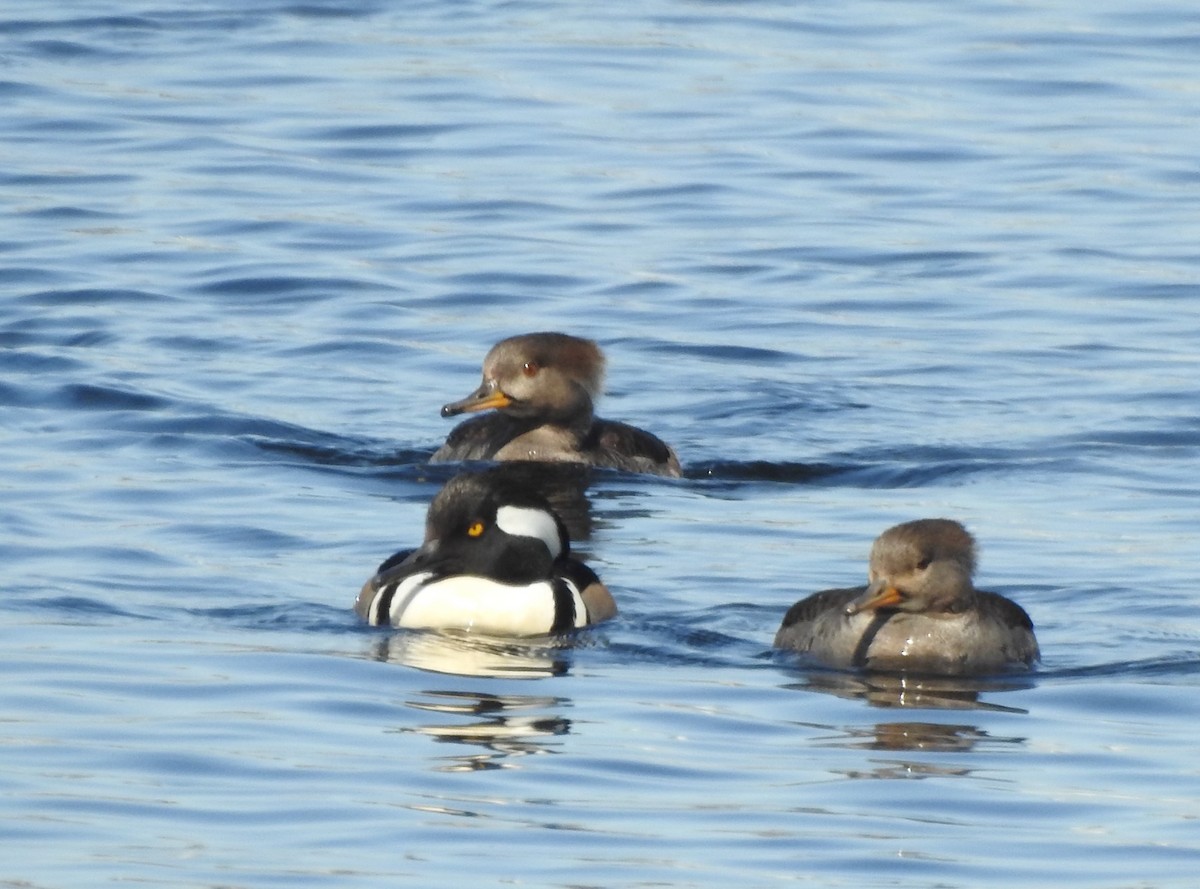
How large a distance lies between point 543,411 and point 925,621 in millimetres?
5244

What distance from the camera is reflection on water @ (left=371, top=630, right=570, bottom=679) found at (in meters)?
10.7

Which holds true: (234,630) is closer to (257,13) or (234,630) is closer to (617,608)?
(617,608)

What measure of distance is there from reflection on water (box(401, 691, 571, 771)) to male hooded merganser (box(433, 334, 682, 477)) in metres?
5.22

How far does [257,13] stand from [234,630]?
66.6 feet

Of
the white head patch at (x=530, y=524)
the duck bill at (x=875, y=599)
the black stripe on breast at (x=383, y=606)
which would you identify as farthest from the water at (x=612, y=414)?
the white head patch at (x=530, y=524)

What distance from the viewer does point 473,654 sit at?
11031 millimetres

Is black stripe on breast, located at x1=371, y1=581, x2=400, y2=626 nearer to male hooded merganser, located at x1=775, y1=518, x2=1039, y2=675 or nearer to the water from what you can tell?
the water

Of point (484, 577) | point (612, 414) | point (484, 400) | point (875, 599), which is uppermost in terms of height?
point (484, 400)

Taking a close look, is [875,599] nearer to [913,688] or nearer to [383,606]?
[913,688]

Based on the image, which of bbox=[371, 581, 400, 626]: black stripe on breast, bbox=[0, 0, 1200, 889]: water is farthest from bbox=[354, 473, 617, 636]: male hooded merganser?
bbox=[0, 0, 1200, 889]: water

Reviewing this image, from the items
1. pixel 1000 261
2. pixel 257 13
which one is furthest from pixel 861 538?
pixel 257 13

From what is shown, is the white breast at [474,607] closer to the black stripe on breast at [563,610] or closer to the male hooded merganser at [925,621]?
the black stripe on breast at [563,610]

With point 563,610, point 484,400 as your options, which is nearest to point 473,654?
point 563,610

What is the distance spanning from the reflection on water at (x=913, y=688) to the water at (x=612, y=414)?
3cm
